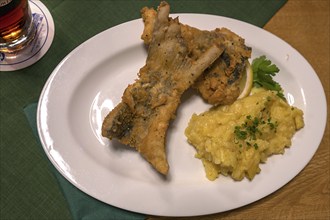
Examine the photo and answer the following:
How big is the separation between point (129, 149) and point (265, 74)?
3.02 ft

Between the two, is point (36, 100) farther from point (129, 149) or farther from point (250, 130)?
point (250, 130)

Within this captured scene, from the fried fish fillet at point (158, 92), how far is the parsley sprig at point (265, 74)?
11.5 inches

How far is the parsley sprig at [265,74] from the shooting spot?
94.2 inches

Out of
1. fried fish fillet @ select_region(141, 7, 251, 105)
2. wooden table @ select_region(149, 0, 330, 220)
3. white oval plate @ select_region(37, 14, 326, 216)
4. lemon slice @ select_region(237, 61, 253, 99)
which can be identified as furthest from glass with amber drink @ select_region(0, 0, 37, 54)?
wooden table @ select_region(149, 0, 330, 220)

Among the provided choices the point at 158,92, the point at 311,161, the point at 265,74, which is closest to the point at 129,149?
the point at 158,92

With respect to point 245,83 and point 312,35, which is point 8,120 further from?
point 312,35

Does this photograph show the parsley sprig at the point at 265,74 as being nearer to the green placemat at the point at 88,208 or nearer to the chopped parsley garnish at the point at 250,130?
the chopped parsley garnish at the point at 250,130

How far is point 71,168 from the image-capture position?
215 cm

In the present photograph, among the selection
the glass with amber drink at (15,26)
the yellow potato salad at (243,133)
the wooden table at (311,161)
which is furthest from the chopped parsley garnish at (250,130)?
the glass with amber drink at (15,26)

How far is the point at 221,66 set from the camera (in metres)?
2.31

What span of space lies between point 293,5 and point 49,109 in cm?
173

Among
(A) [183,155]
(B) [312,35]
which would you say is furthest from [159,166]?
(B) [312,35]

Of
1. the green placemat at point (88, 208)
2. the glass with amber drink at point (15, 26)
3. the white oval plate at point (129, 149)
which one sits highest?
the glass with amber drink at point (15, 26)

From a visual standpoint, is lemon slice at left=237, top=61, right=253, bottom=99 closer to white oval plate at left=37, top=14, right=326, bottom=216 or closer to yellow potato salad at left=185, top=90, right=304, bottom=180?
yellow potato salad at left=185, top=90, right=304, bottom=180
